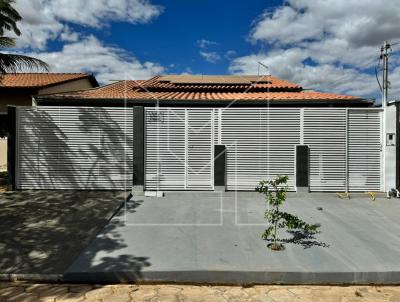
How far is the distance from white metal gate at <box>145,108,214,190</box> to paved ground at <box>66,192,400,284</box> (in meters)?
1.56

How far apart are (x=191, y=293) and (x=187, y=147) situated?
6.38 m

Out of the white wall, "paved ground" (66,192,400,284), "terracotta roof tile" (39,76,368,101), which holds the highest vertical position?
"terracotta roof tile" (39,76,368,101)

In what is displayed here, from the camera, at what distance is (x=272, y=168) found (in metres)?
10.5

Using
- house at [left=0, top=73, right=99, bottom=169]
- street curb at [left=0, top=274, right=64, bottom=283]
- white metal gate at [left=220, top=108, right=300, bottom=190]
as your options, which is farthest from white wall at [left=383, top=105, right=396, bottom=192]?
house at [left=0, top=73, right=99, bottom=169]

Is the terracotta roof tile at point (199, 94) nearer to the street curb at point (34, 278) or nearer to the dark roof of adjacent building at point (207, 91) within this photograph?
the dark roof of adjacent building at point (207, 91)

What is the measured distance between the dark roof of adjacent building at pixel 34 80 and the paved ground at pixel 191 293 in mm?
13178

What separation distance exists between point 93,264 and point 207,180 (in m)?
5.87

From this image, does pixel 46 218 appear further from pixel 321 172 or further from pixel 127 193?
pixel 321 172

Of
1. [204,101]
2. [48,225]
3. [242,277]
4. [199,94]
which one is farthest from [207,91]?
[242,277]

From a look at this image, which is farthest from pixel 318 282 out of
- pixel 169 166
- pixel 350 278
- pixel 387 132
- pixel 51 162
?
pixel 51 162

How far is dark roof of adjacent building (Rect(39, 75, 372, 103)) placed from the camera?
1120cm

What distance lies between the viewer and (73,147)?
1051 centimetres

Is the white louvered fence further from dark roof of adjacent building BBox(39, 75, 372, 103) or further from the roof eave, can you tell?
dark roof of adjacent building BBox(39, 75, 372, 103)

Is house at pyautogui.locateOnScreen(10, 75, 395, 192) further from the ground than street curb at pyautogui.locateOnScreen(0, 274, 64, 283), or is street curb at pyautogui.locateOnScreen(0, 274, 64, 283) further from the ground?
house at pyautogui.locateOnScreen(10, 75, 395, 192)
